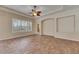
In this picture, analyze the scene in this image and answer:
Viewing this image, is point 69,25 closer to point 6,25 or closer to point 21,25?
point 21,25

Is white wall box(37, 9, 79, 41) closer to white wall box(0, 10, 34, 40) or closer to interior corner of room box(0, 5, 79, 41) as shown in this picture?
interior corner of room box(0, 5, 79, 41)

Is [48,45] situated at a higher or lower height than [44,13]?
lower

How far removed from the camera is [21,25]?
7.37ft

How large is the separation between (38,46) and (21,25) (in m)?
0.65

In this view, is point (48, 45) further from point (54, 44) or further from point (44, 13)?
point (44, 13)

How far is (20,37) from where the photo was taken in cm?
216

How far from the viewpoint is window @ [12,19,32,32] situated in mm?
2164

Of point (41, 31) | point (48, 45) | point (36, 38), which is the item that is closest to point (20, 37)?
point (36, 38)

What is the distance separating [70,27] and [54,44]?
53 cm

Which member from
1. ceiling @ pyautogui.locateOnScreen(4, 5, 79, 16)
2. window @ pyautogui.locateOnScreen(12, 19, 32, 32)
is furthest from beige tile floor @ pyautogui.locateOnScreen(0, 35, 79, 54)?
ceiling @ pyautogui.locateOnScreen(4, 5, 79, 16)

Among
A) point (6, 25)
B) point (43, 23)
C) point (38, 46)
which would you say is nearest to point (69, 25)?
point (43, 23)

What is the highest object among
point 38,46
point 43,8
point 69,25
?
point 43,8
